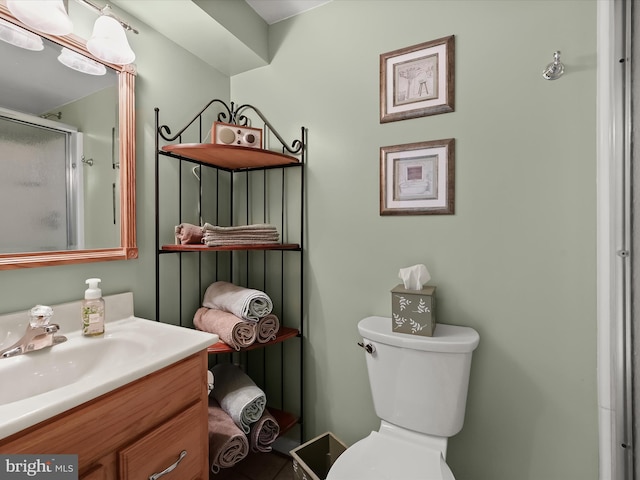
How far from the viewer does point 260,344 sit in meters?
1.44

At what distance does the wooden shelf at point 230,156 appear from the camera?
4.50ft

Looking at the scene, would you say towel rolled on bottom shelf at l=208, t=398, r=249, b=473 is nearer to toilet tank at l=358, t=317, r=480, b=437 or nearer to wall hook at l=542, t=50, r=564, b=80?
toilet tank at l=358, t=317, r=480, b=437

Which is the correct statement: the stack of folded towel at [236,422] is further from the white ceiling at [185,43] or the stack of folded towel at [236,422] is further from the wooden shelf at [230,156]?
the white ceiling at [185,43]

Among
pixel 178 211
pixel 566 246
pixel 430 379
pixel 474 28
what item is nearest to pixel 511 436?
pixel 430 379

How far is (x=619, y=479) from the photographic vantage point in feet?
3.34

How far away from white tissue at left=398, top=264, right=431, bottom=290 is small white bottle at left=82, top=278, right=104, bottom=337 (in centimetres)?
112

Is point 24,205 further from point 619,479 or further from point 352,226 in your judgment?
point 619,479

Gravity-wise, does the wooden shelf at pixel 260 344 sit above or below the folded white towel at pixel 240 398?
above

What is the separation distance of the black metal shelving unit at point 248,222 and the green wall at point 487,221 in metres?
0.14

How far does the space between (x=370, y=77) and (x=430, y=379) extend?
1.30m

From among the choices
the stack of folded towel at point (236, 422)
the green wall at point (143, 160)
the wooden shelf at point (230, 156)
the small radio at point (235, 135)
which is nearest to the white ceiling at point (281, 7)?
the green wall at point (143, 160)

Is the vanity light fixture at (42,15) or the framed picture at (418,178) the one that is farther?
the framed picture at (418,178)

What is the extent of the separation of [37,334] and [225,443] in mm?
745

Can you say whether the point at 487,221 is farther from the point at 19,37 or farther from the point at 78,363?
the point at 19,37
